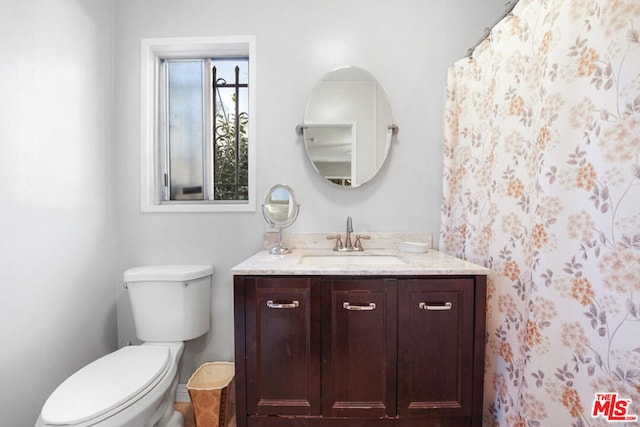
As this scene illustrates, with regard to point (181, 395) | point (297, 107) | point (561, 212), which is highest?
point (297, 107)

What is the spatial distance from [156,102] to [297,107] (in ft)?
2.96

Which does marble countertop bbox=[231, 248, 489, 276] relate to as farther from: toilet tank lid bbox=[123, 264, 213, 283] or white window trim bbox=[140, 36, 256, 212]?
white window trim bbox=[140, 36, 256, 212]

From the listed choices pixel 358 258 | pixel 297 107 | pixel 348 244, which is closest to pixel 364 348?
pixel 358 258

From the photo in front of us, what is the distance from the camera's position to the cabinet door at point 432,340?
3.63 feet

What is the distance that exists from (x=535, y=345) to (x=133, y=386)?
1458 mm

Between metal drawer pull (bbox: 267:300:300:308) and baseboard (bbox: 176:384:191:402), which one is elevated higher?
metal drawer pull (bbox: 267:300:300:308)

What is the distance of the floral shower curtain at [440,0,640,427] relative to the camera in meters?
0.71

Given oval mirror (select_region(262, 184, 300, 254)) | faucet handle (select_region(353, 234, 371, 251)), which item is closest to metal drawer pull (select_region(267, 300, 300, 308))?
oval mirror (select_region(262, 184, 300, 254))

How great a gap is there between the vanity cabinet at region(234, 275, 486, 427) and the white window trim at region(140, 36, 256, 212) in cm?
73

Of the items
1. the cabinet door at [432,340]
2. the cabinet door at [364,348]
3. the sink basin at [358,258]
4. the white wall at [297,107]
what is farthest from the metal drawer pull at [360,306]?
the white wall at [297,107]

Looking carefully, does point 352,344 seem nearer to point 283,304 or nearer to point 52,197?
point 283,304

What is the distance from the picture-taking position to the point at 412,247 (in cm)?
151

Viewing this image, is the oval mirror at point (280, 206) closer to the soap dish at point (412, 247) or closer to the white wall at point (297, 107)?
the white wall at point (297, 107)

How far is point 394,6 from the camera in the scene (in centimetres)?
160
